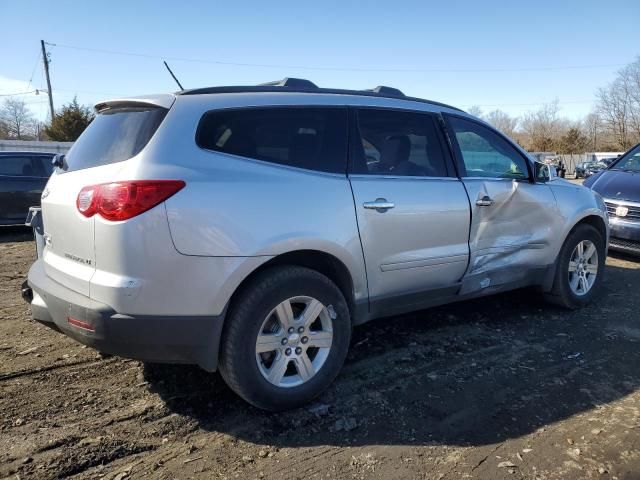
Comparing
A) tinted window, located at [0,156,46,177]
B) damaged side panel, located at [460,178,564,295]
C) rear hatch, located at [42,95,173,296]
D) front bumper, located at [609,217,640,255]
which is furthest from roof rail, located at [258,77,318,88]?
tinted window, located at [0,156,46,177]

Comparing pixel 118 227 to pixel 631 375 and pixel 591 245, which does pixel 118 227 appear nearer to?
pixel 631 375

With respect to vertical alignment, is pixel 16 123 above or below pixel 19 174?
above

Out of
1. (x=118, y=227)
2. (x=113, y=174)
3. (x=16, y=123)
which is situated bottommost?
(x=118, y=227)

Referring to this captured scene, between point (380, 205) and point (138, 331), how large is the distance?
1.65 m

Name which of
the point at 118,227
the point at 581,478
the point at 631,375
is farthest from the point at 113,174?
the point at 631,375

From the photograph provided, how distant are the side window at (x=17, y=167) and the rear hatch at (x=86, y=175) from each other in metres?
7.40

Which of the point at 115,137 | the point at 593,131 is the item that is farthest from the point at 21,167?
the point at 593,131

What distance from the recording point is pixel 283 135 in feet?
10.1

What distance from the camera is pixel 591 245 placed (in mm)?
5141

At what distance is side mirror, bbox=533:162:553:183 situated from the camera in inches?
Answer: 179

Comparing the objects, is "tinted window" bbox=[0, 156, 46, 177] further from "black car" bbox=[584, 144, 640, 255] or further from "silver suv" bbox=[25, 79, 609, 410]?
"black car" bbox=[584, 144, 640, 255]

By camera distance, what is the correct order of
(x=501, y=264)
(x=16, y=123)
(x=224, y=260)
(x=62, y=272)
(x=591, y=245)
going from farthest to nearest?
(x=16, y=123) → (x=591, y=245) → (x=501, y=264) → (x=62, y=272) → (x=224, y=260)

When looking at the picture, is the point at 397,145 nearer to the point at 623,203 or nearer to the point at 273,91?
the point at 273,91

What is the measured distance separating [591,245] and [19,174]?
9481 mm
